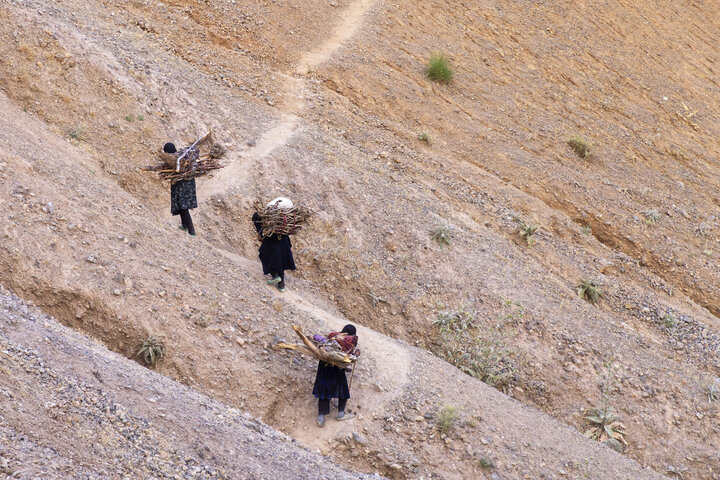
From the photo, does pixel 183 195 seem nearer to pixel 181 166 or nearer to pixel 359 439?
pixel 181 166

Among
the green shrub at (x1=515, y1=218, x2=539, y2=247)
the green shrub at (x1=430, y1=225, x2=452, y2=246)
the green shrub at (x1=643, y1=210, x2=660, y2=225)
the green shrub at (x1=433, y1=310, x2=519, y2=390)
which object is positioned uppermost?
the green shrub at (x1=643, y1=210, x2=660, y2=225)

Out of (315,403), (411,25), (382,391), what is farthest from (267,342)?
(411,25)

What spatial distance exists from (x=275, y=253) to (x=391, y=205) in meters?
3.60

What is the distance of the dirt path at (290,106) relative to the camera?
1128 cm

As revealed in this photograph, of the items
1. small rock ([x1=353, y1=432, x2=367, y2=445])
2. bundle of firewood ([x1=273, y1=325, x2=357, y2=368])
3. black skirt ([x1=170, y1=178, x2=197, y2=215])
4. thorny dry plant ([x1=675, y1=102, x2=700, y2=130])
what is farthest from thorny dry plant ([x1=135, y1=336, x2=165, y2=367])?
thorny dry plant ([x1=675, y1=102, x2=700, y2=130])

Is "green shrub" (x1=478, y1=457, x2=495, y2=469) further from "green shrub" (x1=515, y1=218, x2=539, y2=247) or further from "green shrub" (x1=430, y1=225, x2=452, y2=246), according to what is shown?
"green shrub" (x1=515, y1=218, x2=539, y2=247)

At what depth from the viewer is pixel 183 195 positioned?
30.9ft

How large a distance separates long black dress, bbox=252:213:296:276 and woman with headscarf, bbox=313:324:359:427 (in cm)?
193

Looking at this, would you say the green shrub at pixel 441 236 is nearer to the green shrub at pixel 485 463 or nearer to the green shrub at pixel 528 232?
the green shrub at pixel 528 232

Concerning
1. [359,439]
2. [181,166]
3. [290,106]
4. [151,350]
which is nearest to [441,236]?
[290,106]

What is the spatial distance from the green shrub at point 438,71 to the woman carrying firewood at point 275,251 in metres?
8.67

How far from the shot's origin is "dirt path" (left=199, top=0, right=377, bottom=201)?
11281 millimetres

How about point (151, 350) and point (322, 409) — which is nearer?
point (151, 350)

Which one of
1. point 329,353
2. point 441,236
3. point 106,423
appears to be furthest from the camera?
point 441,236
